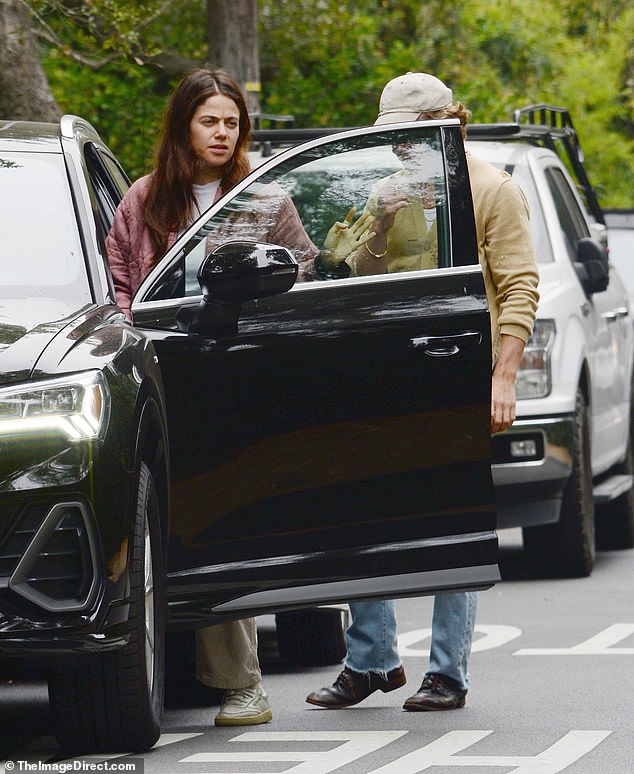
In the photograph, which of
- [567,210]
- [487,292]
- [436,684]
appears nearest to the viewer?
[487,292]

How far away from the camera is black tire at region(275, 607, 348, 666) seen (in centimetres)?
700

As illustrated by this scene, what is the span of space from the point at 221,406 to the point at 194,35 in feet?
51.3

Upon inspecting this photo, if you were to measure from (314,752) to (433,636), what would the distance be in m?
0.88

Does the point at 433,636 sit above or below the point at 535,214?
below

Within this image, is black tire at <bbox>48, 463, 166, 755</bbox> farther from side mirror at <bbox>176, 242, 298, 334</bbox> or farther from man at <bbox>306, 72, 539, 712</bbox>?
man at <bbox>306, 72, 539, 712</bbox>

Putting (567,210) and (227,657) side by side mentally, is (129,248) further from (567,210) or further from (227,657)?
(567,210)

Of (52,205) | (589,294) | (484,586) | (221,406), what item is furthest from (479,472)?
(589,294)

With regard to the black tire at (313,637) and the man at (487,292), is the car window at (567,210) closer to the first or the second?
the black tire at (313,637)

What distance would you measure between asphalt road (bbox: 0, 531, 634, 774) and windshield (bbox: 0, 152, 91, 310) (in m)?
1.26

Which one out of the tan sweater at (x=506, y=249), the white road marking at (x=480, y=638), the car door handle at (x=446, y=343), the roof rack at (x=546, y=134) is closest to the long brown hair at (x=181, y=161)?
the tan sweater at (x=506, y=249)

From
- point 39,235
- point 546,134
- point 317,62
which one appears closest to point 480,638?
point 39,235

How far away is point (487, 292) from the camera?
233 inches

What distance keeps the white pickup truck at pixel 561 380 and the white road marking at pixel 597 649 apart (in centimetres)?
124

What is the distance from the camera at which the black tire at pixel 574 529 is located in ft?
29.8
